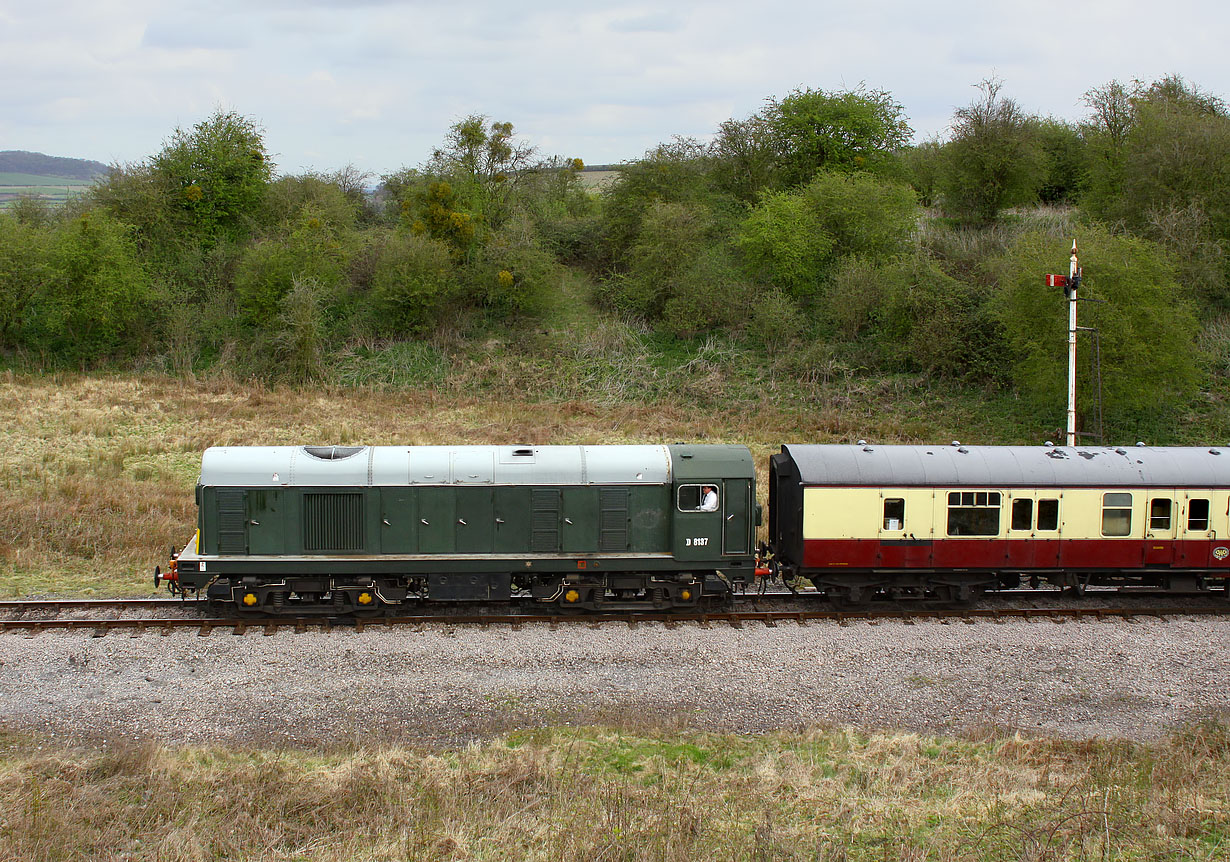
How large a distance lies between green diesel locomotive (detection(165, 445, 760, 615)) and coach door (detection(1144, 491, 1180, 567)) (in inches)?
307

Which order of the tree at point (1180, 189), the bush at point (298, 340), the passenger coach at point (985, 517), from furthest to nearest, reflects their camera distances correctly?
the bush at point (298, 340)
the tree at point (1180, 189)
the passenger coach at point (985, 517)

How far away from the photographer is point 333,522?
54.0 ft

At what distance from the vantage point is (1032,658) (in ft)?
49.9

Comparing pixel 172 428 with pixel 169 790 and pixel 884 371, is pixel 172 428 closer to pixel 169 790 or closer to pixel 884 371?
pixel 169 790

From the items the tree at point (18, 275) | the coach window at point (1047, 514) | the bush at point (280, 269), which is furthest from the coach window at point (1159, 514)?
the tree at point (18, 275)

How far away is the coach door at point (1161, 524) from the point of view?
17.5 m

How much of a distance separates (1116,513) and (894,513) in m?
4.41

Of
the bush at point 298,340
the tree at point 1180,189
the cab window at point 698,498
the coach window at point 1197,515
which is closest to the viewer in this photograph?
the cab window at point 698,498

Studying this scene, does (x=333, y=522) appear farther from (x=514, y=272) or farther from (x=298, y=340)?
(x=514, y=272)

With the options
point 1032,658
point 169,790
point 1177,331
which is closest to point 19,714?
point 169,790

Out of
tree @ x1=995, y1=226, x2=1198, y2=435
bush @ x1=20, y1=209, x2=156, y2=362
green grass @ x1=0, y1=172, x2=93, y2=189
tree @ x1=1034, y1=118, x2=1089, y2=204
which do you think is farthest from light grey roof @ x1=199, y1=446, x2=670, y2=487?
green grass @ x1=0, y1=172, x2=93, y2=189

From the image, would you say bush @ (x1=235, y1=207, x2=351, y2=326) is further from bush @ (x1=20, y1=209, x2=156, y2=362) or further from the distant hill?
the distant hill

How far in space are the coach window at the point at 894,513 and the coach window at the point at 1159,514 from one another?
4941mm

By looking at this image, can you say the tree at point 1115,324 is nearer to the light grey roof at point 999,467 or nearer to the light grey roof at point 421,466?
the light grey roof at point 999,467
